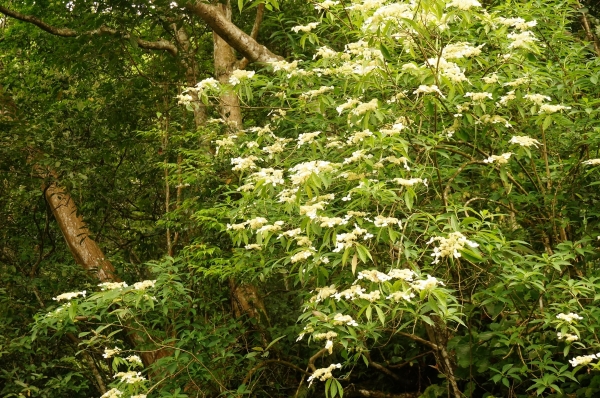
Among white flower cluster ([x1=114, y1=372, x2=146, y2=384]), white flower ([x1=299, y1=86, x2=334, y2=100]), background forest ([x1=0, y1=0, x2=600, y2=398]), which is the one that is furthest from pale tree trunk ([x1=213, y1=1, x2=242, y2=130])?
white flower cluster ([x1=114, y1=372, x2=146, y2=384])

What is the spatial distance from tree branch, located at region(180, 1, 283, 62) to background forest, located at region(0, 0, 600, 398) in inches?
0.8

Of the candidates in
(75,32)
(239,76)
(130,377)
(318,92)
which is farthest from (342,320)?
(75,32)

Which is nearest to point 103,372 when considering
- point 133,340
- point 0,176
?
point 133,340

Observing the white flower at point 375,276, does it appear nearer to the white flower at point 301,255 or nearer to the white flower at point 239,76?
the white flower at point 301,255

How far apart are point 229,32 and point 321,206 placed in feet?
9.37

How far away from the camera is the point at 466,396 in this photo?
3.98 metres

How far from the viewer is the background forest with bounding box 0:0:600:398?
126 inches

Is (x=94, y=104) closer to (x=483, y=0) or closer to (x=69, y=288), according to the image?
(x=69, y=288)

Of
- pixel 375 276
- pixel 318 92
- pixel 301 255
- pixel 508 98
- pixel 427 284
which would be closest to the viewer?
pixel 427 284

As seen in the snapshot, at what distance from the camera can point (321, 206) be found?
10.1 ft

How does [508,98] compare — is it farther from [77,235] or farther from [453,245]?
[77,235]

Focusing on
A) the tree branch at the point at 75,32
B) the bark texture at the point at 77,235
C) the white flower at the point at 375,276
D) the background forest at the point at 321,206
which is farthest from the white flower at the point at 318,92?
the bark texture at the point at 77,235

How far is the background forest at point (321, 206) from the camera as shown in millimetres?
3199

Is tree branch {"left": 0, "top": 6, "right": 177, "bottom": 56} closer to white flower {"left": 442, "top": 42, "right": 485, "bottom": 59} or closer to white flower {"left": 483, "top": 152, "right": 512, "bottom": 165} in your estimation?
white flower {"left": 442, "top": 42, "right": 485, "bottom": 59}
